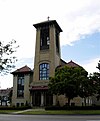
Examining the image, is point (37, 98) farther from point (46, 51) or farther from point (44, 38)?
point (44, 38)

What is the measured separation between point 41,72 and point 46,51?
5.25 m

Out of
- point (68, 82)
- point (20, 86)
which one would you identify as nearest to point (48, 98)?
point (20, 86)

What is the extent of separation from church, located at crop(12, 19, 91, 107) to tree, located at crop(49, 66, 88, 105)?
12606mm

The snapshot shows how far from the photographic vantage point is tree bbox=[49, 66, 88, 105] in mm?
48281

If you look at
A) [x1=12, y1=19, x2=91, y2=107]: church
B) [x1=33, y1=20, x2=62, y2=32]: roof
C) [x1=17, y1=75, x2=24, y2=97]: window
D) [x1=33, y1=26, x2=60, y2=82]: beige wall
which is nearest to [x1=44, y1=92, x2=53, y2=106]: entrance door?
[x1=12, y1=19, x2=91, y2=107]: church

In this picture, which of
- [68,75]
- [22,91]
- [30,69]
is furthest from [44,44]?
[68,75]

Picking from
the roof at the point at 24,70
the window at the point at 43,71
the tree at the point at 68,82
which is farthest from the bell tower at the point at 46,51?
the tree at the point at 68,82

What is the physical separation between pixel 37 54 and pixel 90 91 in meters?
22.3

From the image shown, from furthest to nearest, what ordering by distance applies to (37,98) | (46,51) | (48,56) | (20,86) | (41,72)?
(20,86) < (41,72) < (46,51) < (48,56) < (37,98)

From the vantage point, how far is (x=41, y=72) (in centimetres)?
6788

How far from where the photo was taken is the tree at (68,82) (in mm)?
48281

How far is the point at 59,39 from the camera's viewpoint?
72.6m

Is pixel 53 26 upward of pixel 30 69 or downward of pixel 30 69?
upward

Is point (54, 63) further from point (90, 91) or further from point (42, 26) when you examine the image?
point (90, 91)
